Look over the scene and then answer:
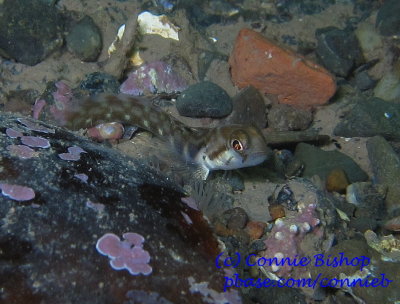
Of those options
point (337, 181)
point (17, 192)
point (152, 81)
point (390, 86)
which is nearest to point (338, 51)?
point (390, 86)

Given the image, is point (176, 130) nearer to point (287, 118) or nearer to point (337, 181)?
point (287, 118)

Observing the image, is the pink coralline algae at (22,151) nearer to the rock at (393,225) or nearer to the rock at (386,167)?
the rock at (393,225)

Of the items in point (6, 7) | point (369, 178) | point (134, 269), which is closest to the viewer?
point (134, 269)

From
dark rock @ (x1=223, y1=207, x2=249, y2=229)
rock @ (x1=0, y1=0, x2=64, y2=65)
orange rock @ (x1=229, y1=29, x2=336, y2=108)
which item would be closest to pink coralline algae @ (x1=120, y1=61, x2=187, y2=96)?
orange rock @ (x1=229, y1=29, x2=336, y2=108)

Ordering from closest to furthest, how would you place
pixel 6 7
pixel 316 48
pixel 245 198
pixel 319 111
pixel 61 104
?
pixel 245 198, pixel 61 104, pixel 6 7, pixel 319 111, pixel 316 48

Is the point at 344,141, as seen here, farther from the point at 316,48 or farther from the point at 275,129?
the point at 316,48

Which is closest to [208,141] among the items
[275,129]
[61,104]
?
[275,129]

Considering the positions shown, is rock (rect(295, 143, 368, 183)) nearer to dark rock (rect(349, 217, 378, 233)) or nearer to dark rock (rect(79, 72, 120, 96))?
dark rock (rect(349, 217, 378, 233))

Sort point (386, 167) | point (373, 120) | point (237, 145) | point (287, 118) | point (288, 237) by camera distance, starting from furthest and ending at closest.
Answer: point (287, 118) < point (373, 120) < point (386, 167) < point (237, 145) < point (288, 237)
